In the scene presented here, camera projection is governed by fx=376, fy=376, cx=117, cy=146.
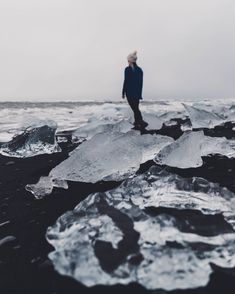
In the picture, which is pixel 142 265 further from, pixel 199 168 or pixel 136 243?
pixel 199 168

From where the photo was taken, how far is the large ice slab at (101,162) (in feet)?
11.2

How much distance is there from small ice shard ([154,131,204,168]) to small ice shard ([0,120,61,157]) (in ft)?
6.14

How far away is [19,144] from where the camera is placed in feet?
17.3

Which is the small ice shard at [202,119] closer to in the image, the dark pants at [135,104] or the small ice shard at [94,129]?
the dark pants at [135,104]

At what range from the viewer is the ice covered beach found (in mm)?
1762

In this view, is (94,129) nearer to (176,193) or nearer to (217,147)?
(217,147)

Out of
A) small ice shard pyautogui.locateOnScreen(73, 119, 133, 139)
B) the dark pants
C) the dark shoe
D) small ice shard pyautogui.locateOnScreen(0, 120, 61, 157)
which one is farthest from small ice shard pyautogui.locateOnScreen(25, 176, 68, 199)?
the dark shoe

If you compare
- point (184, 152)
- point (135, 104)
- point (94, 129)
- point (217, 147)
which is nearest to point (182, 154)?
point (184, 152)

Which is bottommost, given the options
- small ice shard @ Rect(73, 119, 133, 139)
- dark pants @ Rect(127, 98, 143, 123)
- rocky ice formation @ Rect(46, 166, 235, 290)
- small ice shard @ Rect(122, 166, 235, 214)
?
small ice shard @ Rect(73, 119, 133, 139)

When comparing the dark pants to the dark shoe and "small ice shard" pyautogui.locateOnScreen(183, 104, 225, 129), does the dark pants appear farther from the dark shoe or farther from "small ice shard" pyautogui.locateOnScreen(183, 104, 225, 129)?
"small ice shard" pyautogui.locateOnScreen(183, 104, 225, 129)

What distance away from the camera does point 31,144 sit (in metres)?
5.34

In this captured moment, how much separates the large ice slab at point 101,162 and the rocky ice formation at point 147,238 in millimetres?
784

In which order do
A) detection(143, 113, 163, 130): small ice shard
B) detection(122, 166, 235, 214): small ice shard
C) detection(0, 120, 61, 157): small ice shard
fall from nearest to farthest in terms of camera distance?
detection(122, 166, 235, 214): small ice shard → detection(0, 120, 61, 157): small ice shard → detection(143, 113, 163, 130): small ice shard

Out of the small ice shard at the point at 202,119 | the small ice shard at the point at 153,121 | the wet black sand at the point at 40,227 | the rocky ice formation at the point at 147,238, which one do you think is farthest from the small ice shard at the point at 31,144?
the small ice shard at the point at 202,119
